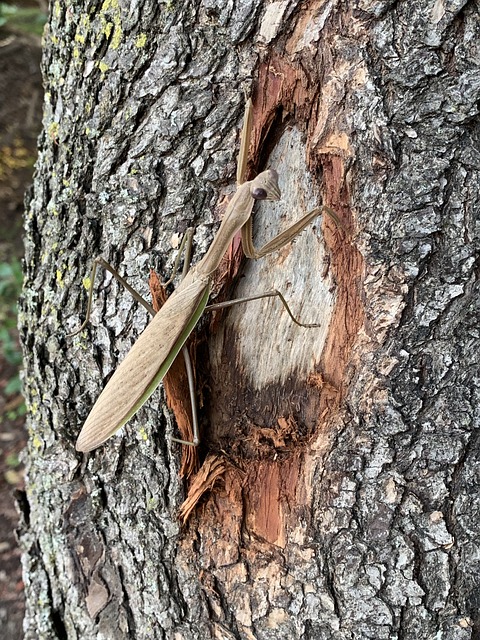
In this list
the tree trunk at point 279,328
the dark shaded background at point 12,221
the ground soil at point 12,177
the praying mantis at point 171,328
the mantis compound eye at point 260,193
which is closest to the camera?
the tree trunk at point 279,328

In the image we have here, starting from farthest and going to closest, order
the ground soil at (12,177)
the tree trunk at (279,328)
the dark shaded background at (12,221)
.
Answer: the ground soil at (12,177)
the dark shaded background at (12,221)
the tree trunk at (279,328)

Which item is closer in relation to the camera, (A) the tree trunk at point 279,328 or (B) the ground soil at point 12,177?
(A) the tree trunk at point 279,328

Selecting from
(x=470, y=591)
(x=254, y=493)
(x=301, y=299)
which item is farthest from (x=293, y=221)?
(x=470, y=591)

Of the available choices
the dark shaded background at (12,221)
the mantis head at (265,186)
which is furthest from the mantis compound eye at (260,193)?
the dark shaded background at (12,221)

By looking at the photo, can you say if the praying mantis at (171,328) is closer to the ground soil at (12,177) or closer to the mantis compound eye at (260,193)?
the mantis compound eye at (260,193)

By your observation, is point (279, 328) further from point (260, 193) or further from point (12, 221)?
point (12, 221)

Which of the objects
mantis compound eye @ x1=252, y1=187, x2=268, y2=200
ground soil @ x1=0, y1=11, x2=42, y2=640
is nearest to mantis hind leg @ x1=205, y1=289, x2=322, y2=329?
mantis compound eye @ x1=252, y1=187, x2=268, y2=200

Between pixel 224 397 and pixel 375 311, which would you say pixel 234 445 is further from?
pixel 375 311
